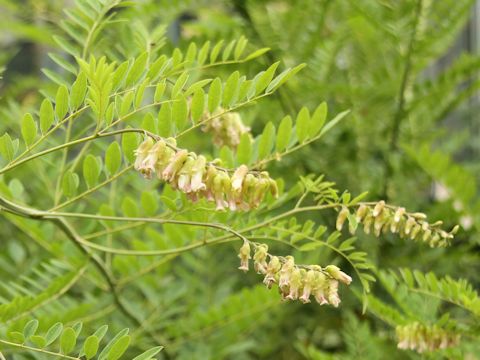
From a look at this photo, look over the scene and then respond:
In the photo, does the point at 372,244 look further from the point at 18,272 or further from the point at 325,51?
the point at 18,272

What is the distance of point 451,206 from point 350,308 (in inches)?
7.9

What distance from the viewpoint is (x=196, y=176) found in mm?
488

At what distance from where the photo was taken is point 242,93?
21.5 inches

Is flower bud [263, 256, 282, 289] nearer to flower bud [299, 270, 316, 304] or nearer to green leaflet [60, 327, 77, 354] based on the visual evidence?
flower bud [299, 270, 316, 304]

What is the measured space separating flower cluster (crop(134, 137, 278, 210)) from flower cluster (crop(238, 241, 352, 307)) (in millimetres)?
36

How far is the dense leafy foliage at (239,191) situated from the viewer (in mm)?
526

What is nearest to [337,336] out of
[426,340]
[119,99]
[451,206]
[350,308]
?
[350,308]

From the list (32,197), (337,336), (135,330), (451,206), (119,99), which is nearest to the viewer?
(119,99)

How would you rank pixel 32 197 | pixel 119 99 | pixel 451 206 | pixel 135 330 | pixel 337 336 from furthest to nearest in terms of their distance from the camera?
pixel 337 336
pixel 32 197
pixel 451 206
pixel 135 330
pixel 119 99

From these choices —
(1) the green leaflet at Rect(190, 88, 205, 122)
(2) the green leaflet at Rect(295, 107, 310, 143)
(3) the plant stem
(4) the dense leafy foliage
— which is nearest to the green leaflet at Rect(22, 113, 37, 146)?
(4) the dense leafy foliage

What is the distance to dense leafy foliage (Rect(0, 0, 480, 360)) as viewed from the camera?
526 mm

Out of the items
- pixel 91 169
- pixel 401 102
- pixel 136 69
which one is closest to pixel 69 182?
pixel 91 169

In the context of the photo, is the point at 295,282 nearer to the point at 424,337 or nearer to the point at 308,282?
the point at 308,282

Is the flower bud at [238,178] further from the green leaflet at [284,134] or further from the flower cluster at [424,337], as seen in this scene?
the flower cluster at [424,337]
